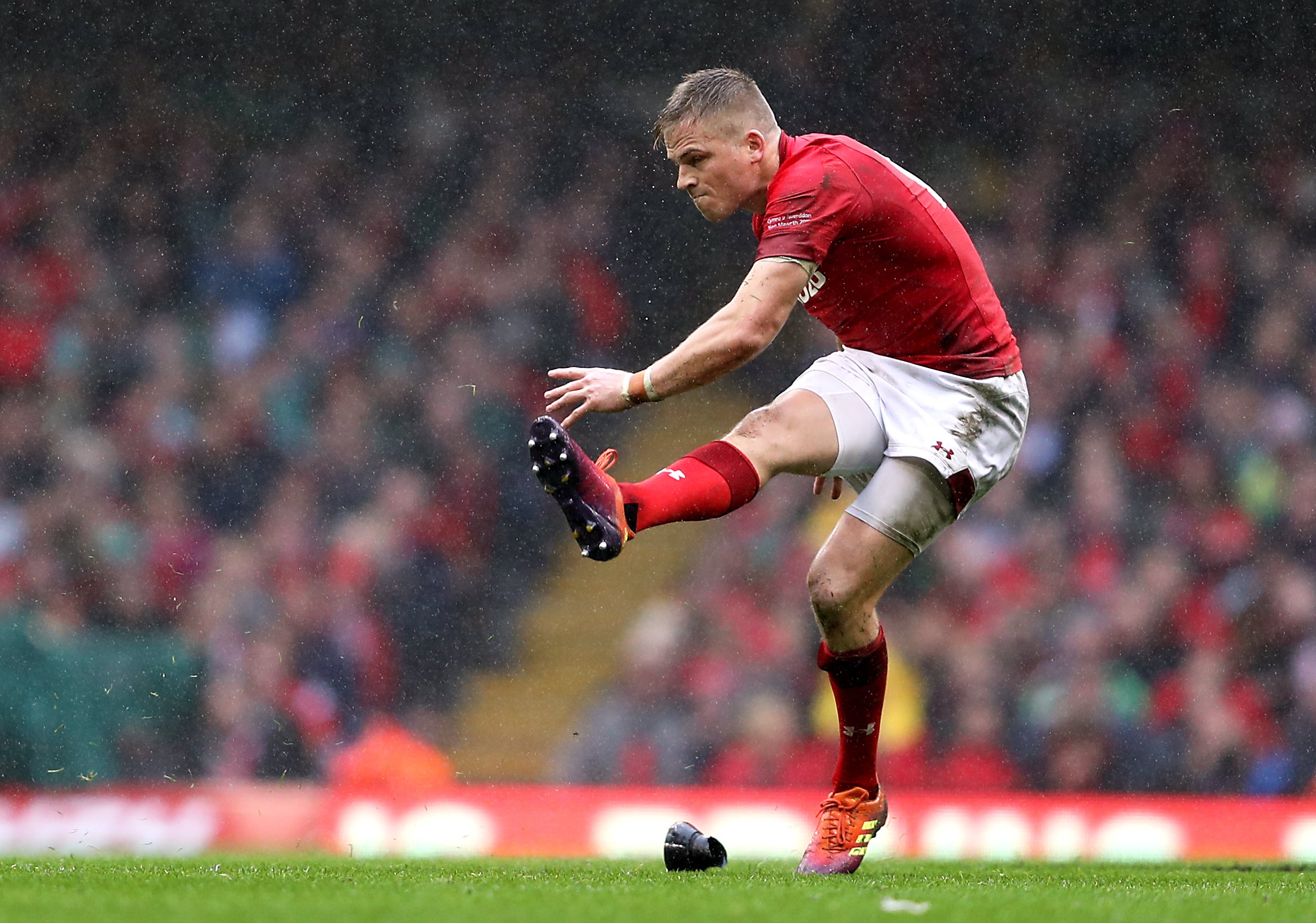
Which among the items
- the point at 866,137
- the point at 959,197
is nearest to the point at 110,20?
the point at 866,137

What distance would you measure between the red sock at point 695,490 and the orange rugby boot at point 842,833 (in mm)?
789

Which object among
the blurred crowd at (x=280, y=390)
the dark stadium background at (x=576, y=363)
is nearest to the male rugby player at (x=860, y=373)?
the dark stadium background at (x=576, y=363)

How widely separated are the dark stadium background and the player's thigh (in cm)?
352

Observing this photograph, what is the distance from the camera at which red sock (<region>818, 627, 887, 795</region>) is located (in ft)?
11.4

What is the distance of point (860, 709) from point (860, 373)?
781 millimetres

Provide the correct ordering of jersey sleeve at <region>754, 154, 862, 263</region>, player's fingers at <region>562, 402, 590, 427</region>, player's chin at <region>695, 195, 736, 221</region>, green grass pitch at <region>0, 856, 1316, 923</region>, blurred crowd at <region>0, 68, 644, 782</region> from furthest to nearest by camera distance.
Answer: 1. blurred crowd at <region>0, 68, 644, 782</region>
2. player's chin at <region>695, 195, 736, 221</region>
3. jersey sleeve at <region>754, 154, 862, 263</region>
4. player's fingers at <region>562, 402, 590, 427</region>
5. green grass pitch at <region>0, 856, 1316, 923</region>

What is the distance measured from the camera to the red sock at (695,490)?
300 cm

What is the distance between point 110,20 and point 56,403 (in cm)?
187

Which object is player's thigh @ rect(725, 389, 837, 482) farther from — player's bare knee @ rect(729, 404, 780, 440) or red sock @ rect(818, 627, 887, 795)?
red sock @ rect(818, 627, 887, 795)

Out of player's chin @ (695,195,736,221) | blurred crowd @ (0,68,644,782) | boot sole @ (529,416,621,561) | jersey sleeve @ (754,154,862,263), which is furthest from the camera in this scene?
blurred crowd @ (0,68,644,782)

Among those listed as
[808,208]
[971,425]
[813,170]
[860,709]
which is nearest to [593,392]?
[808,208]

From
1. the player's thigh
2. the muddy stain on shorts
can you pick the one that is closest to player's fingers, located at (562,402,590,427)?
the player's thigh

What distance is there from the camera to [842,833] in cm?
340

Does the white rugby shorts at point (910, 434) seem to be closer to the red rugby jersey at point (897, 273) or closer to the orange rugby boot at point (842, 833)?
the red rugby jersey at point (897, 273)
